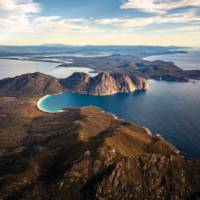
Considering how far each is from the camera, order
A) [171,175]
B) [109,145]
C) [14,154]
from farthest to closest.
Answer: [14,154] < [109,145] < [171,175]

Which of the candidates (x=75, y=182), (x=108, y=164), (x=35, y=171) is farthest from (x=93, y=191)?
(x=35, y=171)

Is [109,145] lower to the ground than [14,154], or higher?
higher

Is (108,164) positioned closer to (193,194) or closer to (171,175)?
(171,175)

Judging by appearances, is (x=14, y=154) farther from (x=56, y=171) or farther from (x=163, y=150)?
(x=163, y=150)

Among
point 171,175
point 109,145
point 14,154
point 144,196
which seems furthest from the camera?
point 14,154

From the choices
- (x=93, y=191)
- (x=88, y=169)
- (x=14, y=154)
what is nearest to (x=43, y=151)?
(x=14, y=154)

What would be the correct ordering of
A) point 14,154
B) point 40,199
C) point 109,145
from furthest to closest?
point 14,154 < point 109,145 < point 40,199

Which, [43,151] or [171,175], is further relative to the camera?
[43,151]

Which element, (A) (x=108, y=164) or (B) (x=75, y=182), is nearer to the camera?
(B) (x=75, y=182)

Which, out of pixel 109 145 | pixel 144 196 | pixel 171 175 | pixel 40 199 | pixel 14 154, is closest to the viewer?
pixel 40 199
